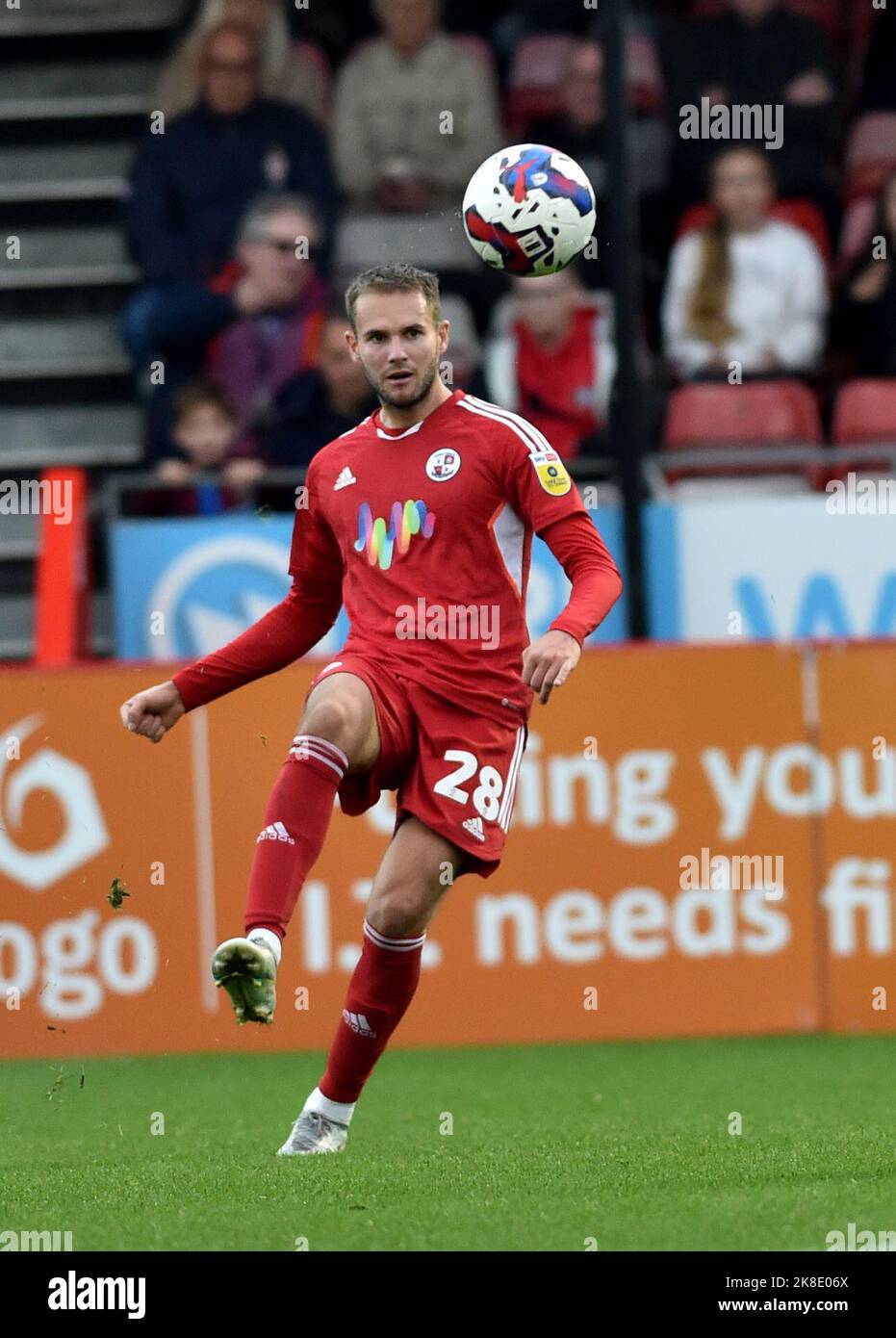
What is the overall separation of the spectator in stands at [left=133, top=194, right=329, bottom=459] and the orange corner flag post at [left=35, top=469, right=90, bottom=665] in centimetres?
77

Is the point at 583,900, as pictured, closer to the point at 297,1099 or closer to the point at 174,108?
the point at 297,1099

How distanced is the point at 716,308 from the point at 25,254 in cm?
390

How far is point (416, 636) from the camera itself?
5742 millimetres

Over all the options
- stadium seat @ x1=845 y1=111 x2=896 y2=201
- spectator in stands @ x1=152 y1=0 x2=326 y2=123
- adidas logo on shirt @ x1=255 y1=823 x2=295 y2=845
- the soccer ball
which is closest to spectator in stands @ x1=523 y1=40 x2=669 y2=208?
stadium seat @ x1=845 y1=111 x2=896 y2=201

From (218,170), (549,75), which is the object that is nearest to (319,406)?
(218,170)


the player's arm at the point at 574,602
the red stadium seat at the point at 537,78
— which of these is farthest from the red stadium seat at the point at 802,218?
the player's arm at the point at 574,602

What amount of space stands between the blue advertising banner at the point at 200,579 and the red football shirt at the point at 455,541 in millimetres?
4604

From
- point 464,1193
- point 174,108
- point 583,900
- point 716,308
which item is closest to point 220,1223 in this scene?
point 464,1193

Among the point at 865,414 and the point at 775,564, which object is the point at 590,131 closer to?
the point at 865,414

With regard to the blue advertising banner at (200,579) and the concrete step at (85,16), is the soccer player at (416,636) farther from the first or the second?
the concrete step at (85,16)

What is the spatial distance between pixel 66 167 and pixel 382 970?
844 cm

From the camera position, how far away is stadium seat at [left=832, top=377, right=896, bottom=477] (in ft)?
37.1

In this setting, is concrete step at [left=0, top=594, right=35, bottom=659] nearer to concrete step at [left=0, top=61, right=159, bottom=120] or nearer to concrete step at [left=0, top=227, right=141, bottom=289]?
concrete step at [left=0, top=227, right=141, bottom=289]

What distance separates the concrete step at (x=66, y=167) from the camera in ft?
43.2
